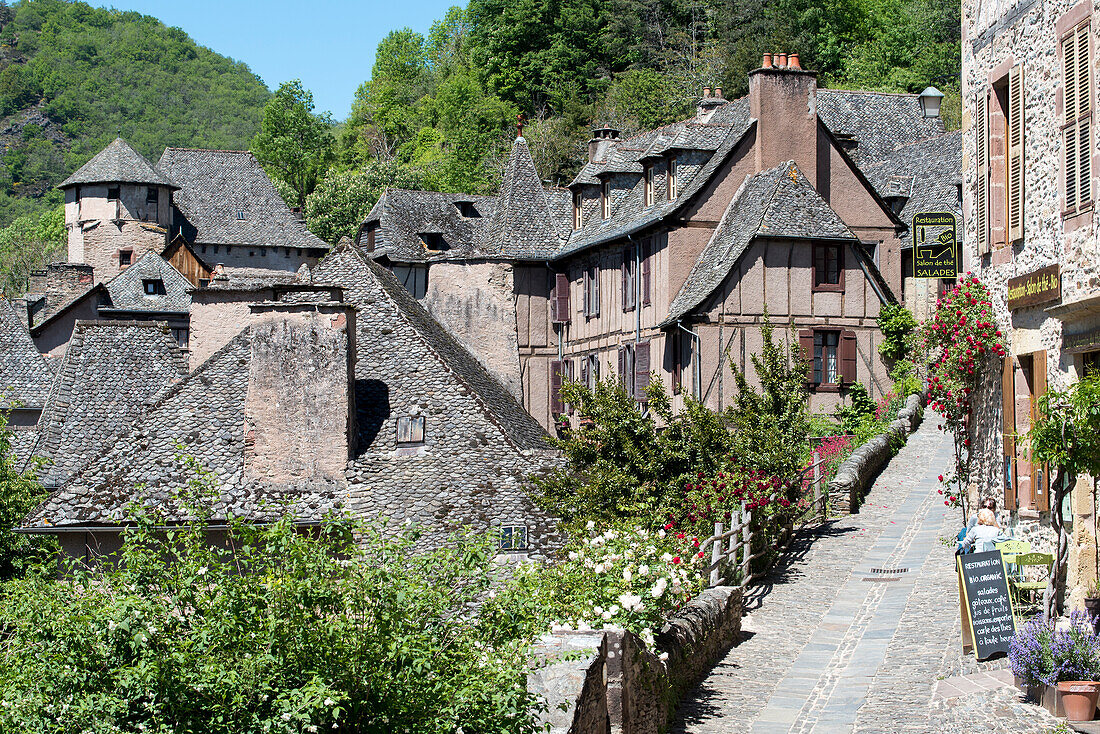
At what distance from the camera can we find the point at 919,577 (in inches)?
705

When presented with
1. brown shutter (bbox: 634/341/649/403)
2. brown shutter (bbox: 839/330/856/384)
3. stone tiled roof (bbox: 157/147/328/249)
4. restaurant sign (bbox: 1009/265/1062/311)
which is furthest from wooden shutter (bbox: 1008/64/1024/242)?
stone tiled roof (bbox: 157/147/328/249)

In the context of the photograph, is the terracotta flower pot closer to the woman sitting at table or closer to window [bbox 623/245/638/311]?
the woman sitting at table

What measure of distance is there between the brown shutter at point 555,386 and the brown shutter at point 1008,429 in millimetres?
24291

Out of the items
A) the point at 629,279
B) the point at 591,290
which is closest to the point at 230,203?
the point at 591,290

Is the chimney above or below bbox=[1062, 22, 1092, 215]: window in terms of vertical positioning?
below

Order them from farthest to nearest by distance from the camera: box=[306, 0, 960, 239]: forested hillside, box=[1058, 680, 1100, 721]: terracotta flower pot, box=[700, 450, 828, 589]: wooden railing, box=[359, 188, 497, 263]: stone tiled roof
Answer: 1. box=[306, 0, 960, 239]: forested hillside
2. box=[359, 188, 497, 263]: stone tiled roof
3. box=[700, 450, 828, 589]: wooden railing
4. box=[1058, 680, 1100, 721]: terracotta flower pot

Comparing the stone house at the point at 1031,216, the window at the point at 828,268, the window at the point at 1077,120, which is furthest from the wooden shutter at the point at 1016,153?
the window at the point at 828,268

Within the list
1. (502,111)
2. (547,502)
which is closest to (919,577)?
(547,502)

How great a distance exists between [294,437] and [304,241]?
49247 mm

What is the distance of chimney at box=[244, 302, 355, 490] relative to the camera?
2138cm

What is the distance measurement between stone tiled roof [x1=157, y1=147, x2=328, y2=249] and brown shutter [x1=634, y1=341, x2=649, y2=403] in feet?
125

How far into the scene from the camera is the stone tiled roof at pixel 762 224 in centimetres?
3056

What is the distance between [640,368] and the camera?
1329 inches

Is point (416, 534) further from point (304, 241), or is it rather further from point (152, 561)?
point (304, 241)
